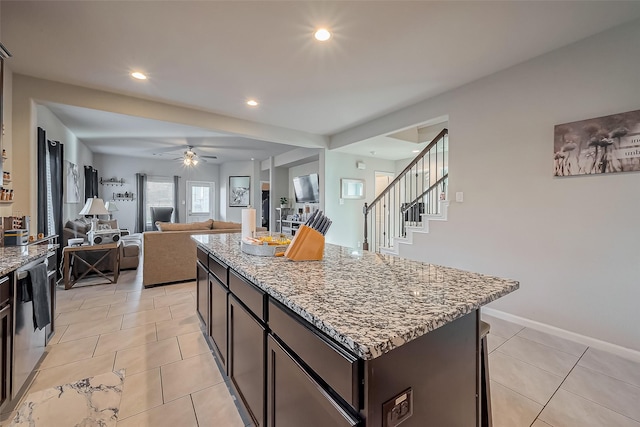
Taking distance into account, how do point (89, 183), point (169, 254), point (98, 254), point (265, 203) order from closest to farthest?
point (169, 254) < point (98, 254) < point (89, 183) < point (265, 203)

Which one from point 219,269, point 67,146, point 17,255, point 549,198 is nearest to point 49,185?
point 67,146

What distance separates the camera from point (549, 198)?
2533mm

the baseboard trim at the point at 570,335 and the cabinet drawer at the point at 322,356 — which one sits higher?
the cabinet drawer at the point at 322,356

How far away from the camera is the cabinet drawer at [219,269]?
171cm

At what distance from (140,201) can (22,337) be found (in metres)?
7.53

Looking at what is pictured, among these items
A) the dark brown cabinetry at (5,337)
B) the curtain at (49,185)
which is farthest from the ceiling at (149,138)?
the dark brown cabinetry at (5,337)

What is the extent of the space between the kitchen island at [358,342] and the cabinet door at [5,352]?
3.92ft

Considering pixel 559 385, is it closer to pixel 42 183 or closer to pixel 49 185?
pixel 42 183

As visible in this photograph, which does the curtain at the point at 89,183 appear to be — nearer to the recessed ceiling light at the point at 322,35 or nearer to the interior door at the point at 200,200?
the interior door at the point at 200,200

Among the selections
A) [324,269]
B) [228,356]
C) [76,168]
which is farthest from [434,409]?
[76,168]

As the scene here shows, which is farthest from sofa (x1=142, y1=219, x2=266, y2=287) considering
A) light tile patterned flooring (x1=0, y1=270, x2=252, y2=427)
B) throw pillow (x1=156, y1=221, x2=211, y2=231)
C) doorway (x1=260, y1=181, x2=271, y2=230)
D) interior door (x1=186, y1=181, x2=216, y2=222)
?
interior door (x1=186, y1=181, x2=216, y2=222)

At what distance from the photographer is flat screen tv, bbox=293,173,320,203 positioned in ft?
22.1

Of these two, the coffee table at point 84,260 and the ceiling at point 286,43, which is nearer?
the ceiling at point 286,43

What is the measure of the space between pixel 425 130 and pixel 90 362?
5974 millimetres
